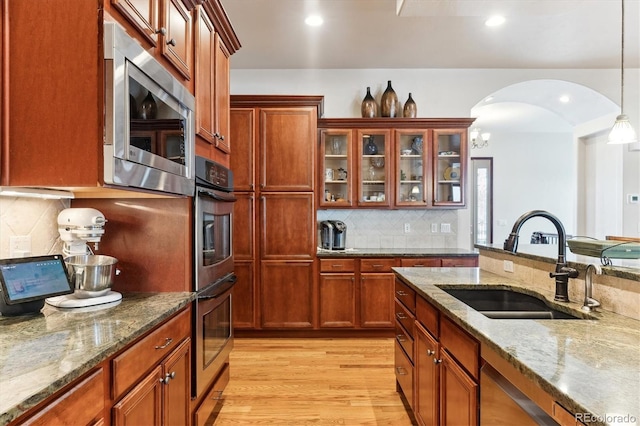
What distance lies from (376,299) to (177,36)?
288 cm

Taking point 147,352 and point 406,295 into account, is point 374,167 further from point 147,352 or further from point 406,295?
point 147,352

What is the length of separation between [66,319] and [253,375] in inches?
72.5

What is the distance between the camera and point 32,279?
133 centimetres

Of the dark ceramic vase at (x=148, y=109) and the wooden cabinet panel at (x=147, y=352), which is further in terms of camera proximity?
the dark ceramic vase at (x=148, y=109)

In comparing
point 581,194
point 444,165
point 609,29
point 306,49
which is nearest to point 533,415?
point 444,165

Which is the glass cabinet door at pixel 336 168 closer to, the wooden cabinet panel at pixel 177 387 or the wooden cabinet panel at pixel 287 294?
the wooden cabinet panel at pixel 287 294

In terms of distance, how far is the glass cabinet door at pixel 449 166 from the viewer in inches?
153

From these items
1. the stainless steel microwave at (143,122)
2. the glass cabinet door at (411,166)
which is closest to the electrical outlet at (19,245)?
the stainless steel microwave at (143,122)

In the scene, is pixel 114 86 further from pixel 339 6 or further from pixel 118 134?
pixel 339 6

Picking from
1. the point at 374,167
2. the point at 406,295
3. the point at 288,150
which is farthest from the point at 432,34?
the point at 406,295

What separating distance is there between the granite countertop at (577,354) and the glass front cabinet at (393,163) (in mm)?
2373

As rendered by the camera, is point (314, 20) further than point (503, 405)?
Yes

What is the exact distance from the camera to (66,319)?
1.30 m

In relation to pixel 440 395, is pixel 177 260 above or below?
above
